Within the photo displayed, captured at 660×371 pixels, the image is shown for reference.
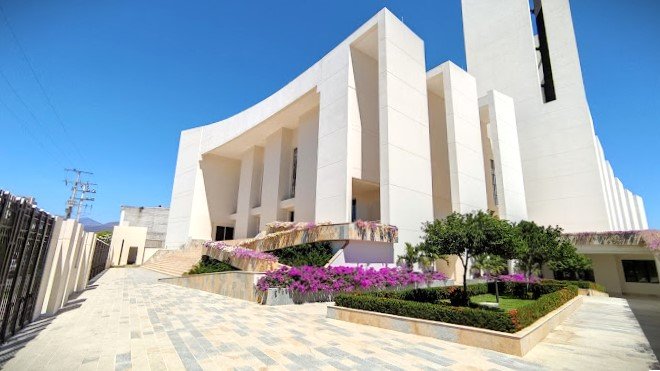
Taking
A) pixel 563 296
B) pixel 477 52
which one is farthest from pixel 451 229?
pixel 477 52

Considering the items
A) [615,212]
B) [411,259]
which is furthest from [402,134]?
[615,212]

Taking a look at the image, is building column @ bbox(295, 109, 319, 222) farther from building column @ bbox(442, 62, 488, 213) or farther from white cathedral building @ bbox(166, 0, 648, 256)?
building column @ bbox(442, 62, 488, 213)

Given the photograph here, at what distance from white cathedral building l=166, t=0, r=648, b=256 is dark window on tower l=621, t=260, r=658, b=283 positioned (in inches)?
126

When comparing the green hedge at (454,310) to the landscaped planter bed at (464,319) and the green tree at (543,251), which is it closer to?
the landscaped planter bed at (464,319)

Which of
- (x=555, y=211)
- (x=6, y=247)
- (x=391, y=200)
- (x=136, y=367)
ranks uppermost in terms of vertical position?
(x=555, y=211)

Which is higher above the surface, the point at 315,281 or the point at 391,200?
the point at 391,200

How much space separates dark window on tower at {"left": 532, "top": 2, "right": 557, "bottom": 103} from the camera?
28.8m

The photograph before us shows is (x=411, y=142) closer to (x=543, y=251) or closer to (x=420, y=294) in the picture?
(x=543, y=251)

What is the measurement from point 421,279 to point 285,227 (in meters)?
7.82

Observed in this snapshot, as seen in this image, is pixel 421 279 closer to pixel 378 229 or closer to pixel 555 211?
pixel 378 229

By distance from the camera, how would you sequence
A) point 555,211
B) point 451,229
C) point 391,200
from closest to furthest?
1. point 451,229
2. point 391,200
3. point 555,211

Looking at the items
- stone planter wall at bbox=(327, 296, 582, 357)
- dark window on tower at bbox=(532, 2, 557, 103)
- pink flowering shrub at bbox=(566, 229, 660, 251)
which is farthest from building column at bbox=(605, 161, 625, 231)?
stone planter wall at bbox=(327, 296, 582, 357)

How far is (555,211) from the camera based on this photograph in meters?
26.2

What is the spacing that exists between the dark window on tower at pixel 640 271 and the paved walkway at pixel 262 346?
1804cm
